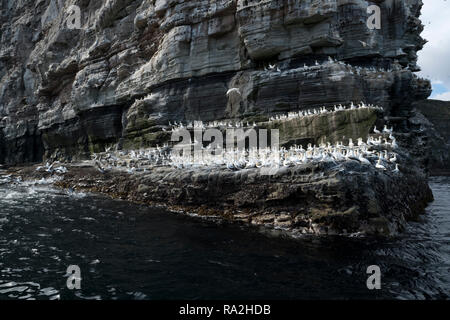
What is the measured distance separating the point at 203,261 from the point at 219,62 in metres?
30.7

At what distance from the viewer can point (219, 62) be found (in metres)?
38.1

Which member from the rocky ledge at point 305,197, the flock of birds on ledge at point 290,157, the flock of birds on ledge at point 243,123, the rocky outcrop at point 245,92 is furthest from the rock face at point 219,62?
the rocky ledge at point 305,197

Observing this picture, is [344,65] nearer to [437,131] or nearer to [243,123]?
[243,123]

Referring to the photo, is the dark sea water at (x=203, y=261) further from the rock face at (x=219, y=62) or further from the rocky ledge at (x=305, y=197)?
the rock face at (x=219, y=62)

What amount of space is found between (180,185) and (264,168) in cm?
642

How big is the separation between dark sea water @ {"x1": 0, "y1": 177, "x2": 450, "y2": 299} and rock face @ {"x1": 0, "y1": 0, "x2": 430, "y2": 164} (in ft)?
65.9

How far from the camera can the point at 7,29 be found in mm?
76812

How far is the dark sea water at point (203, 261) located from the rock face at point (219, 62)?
65.9ft

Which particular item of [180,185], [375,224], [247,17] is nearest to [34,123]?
[247,17]

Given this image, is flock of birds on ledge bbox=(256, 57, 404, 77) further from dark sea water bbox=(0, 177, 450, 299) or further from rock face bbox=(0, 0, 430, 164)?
dark sea water bbox=(0, 177, 450, 299)

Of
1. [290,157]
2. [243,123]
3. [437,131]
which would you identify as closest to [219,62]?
[243,123]

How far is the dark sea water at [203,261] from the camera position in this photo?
950cm

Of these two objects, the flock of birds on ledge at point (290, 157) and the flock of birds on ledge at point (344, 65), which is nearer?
the flock of birds on ledge at point (290, 157)

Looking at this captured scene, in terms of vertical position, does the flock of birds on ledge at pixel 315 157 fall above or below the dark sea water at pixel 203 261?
above
